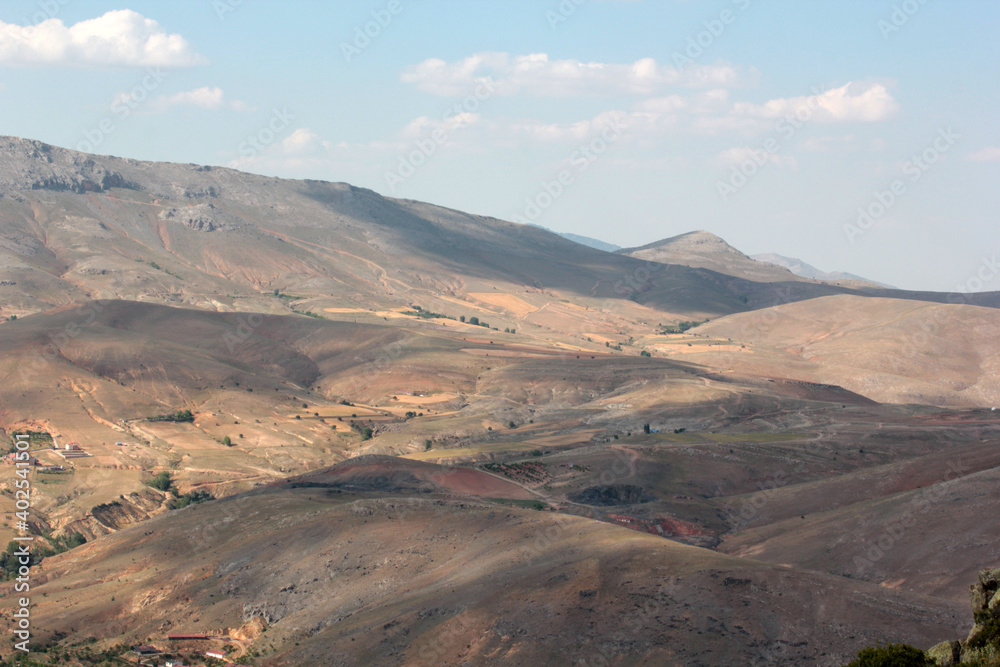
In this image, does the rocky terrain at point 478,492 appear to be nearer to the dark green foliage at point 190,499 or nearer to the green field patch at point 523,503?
the dark green foliage at point 190,499

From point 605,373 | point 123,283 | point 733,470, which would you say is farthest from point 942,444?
point 123,283

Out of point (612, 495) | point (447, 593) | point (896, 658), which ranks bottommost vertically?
point (612, 495)

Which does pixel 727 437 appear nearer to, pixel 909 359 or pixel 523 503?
pixel 523 503

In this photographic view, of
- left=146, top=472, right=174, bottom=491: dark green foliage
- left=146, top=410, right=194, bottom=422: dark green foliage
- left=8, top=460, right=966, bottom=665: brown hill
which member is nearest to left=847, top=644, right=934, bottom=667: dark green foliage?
left=8, top=460, right=966, bottom=665: brown hill

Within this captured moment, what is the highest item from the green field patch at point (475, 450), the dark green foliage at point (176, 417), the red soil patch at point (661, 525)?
the red soil patch at point (661, 525)

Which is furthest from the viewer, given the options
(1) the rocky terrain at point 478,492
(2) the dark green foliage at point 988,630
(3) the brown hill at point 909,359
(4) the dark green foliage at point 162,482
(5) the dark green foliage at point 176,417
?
(3) the brown hill at point 909,359

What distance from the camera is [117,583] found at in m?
57.3

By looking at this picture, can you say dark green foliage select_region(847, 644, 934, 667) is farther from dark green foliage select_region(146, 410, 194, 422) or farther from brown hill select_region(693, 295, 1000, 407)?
brown hill select_region(693, 295, 1000, 407)

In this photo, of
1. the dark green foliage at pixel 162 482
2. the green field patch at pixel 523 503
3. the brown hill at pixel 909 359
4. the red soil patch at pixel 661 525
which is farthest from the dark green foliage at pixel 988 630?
the brown hill at pixel 909 359

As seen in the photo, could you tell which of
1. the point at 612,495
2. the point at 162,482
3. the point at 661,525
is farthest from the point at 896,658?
the point at 162,482

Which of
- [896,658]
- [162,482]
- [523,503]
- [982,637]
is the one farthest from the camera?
[162,482]

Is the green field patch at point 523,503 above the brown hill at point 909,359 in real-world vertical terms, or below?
below

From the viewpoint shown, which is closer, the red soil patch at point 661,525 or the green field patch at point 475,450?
the red soil patch at point 661,525

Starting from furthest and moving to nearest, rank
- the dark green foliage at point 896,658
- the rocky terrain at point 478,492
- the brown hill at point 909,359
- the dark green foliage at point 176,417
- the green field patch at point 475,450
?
the brown hill at point 909,359 → the dark green foliage at point 176,417 → the green field patch at point 475,450 → the rocky terrain at point 478,492 → the dark green foliage at point 896,658
